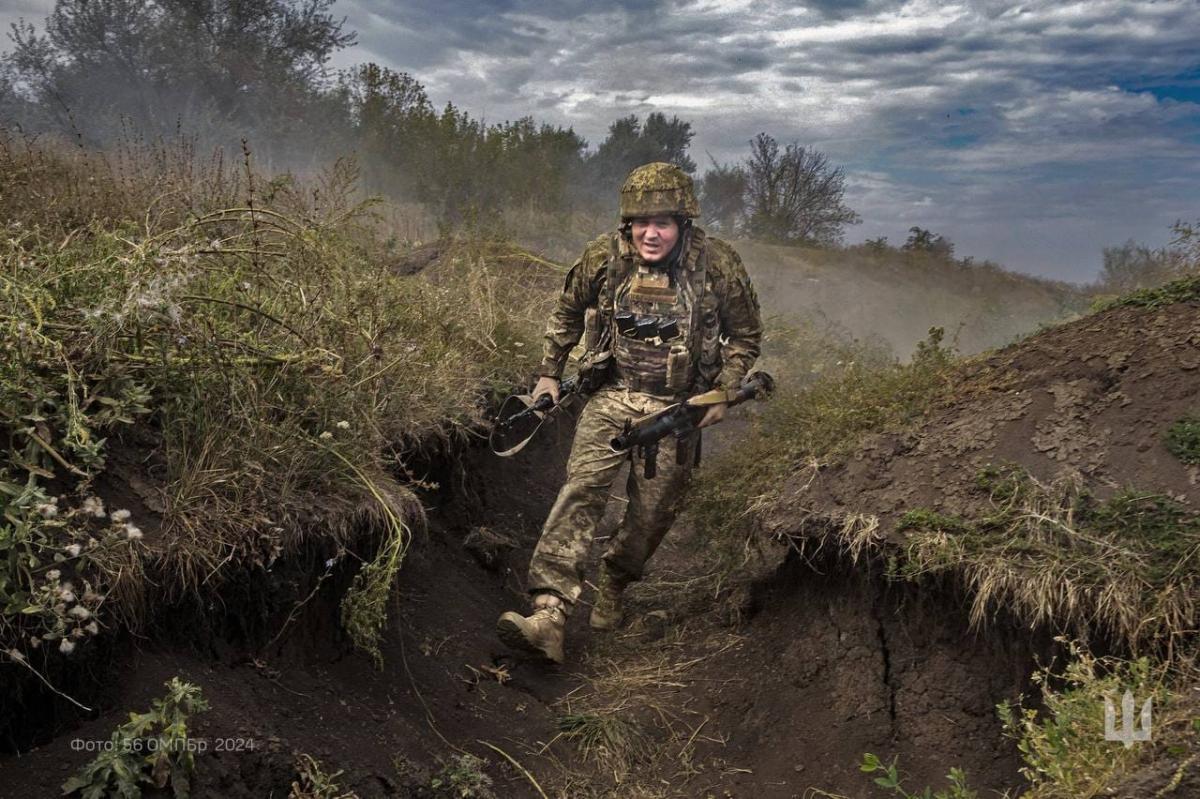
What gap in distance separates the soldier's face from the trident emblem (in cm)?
293

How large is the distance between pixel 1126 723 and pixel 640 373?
9.43 ft

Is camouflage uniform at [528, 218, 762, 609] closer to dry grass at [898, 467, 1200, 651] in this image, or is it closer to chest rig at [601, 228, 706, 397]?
chest rig at [601, 228, 706, 397]

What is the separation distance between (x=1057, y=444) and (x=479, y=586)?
304 centimetres

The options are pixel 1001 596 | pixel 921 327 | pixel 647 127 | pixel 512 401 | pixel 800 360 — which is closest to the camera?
pixel 1001 596

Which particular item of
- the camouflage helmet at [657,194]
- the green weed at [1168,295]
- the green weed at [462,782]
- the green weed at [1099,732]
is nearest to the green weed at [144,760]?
the green weed at [462,782]

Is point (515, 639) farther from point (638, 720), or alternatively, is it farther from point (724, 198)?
point (724, 198)

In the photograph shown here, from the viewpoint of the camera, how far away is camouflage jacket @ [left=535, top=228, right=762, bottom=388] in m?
5.37

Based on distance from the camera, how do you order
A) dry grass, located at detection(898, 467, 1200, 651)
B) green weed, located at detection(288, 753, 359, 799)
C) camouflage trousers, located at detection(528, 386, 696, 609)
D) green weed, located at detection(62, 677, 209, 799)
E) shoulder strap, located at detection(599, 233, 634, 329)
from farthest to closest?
shoulder strap, located at detection(599, 233, 634, 329) < camouflage trousers, located at detection(528, 386, 696, 609) < dry grass, located at detection(898, 467, 1200, 651) < green weed, located at detection(288, 753, 359, 799) < green weed, located at detection(62, 677, 209, 799)

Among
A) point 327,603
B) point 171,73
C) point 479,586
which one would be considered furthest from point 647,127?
point 327,603

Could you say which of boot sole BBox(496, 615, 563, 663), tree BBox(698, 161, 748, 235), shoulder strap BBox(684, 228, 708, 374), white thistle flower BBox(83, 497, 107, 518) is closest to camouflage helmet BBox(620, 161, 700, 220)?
shoulder strap BBox(684, 228, 708, 374)

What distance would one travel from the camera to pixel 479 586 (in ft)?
18.4

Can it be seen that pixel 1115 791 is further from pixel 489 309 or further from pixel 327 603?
pixel 489 309

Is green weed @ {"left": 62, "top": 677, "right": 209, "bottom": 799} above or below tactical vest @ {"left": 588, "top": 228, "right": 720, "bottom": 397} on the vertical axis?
below

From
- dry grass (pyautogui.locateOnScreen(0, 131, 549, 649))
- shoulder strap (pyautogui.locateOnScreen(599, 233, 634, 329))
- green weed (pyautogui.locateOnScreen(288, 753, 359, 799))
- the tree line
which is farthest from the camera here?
the tree line
